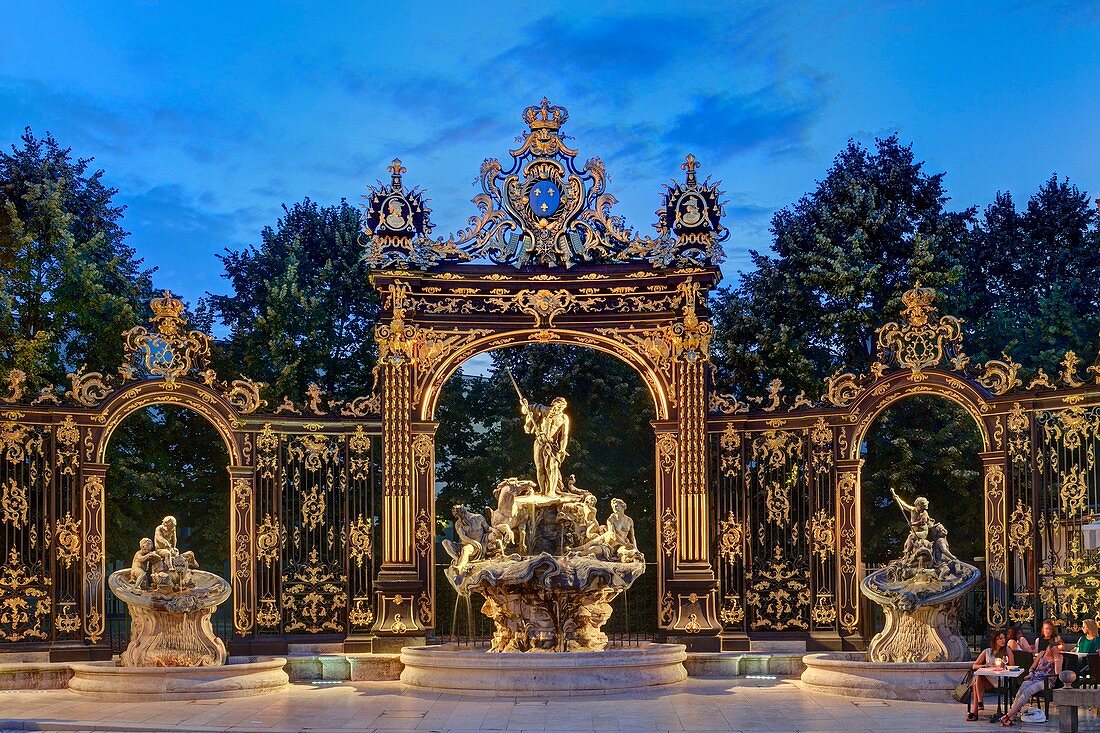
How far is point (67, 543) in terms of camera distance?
1822 centimetres

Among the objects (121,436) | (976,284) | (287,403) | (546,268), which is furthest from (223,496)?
(976,284)

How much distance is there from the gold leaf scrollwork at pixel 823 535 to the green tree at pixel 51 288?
12940 mm

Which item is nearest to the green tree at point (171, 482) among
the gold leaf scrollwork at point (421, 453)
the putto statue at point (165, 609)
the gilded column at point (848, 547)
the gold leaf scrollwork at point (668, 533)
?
the gold leaf scrollwork at point (421, 453)

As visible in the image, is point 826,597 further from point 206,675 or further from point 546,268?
point 206,675

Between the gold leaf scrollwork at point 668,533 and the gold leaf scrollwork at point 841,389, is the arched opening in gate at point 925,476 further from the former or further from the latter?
the gold leaf scrollwork at point 668,533

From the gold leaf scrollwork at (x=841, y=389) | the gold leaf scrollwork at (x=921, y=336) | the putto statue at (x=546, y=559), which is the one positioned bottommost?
the putto statue at (x=546, y=559)

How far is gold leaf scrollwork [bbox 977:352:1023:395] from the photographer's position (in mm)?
17672

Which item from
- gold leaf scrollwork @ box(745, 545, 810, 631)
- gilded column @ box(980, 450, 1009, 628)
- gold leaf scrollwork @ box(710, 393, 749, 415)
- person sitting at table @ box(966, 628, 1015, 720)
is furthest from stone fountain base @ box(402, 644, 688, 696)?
person sitting at table @ box(966, 628, 1015, 720)

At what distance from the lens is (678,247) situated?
19.6 meters

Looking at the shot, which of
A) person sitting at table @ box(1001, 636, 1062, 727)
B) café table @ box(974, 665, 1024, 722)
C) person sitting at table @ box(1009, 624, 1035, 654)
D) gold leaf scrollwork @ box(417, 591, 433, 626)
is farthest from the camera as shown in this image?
gold leaf scrollwork @ box(417, 591, 433, 626)

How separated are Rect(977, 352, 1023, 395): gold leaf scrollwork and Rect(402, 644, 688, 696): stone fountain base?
5.26m

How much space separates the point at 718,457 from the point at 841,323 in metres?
7.76

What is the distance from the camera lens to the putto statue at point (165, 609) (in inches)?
653

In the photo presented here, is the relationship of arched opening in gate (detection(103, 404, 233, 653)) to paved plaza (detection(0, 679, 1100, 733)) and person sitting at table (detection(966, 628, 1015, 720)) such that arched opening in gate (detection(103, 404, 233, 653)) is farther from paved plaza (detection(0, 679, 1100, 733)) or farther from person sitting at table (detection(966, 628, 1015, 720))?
person sitting at table (detection(966, 628, 1015, 720))
